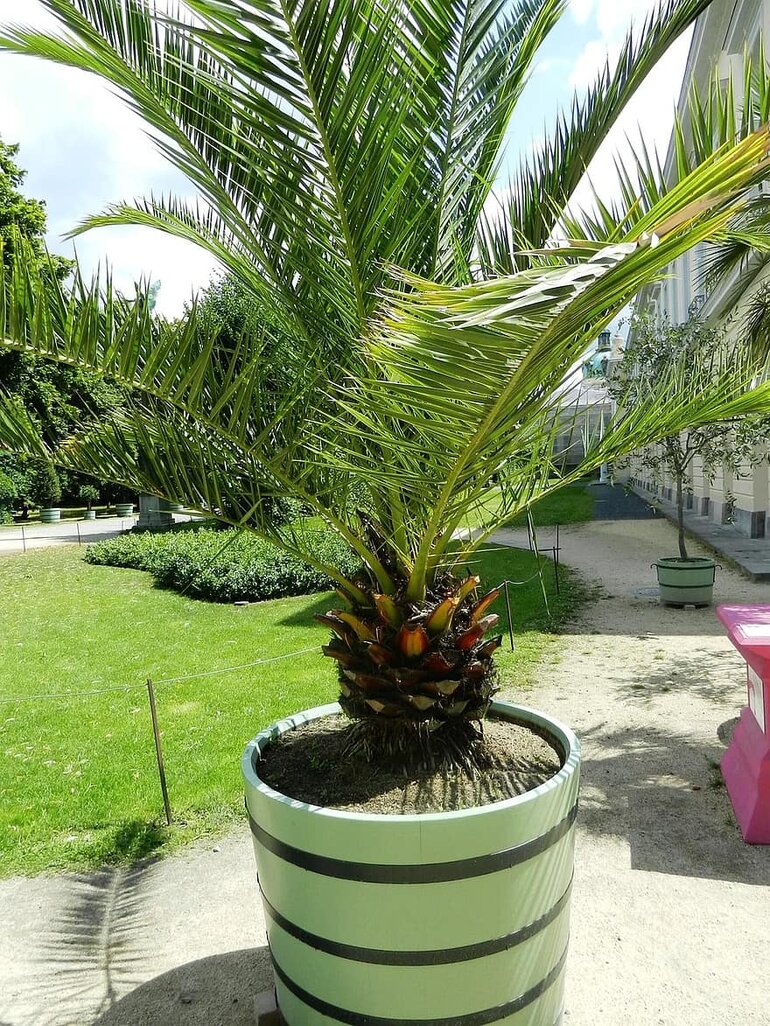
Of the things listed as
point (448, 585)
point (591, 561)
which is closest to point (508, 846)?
point (448, 585)

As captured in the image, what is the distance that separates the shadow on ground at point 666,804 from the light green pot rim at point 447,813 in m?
1.23

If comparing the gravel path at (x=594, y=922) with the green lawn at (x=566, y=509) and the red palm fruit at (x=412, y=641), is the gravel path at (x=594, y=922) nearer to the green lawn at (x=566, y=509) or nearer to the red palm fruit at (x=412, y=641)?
the red palm fruit at (x=412, y=641)

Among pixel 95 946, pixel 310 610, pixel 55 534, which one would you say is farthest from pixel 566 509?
pixel 95 946

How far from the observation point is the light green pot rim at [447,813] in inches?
77.6

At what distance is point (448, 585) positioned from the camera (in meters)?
2.65

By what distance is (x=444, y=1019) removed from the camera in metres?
2.06

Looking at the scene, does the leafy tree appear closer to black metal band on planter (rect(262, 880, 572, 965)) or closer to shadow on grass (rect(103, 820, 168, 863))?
shadow on grass (rect(103, 820, 168, 863))

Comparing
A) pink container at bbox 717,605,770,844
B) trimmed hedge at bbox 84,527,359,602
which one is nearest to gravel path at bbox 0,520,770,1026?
pink container at bbox 717,605,770,844

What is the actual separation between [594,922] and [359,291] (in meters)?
2.70

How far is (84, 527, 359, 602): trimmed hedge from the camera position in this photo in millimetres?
11164

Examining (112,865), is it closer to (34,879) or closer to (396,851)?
(34,879)

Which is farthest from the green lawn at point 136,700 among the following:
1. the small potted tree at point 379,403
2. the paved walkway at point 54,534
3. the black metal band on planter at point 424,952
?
the paved walkway at point 54,534

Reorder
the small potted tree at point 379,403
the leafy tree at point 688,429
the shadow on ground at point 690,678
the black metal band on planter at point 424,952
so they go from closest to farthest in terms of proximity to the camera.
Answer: the small potted tree at point 379,403
the black metal band on planter at point 424,952
the shadow on ground at point 690,678
the leafy tree at point 688,429

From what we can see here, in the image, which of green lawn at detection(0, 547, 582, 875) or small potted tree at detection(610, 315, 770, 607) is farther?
small potted tree at detection(610, 315, 770, 607)
